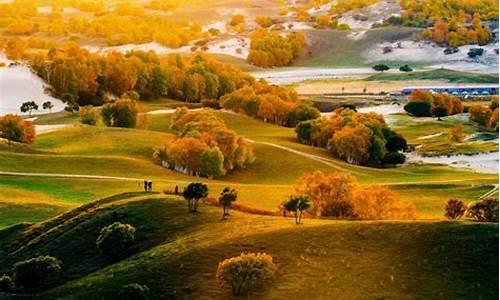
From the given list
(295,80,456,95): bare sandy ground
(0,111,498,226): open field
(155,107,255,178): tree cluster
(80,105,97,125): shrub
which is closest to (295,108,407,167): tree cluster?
(0,111,498,226): open field

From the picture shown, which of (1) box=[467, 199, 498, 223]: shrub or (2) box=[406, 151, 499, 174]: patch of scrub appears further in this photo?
(2) box=[406, 151, 499, 174]: patch of scrub

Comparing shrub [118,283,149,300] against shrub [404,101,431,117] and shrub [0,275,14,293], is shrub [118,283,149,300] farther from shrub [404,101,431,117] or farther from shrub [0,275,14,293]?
shrub [404,101,431,117]

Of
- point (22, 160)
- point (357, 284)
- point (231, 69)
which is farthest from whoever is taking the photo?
point (231, 69)

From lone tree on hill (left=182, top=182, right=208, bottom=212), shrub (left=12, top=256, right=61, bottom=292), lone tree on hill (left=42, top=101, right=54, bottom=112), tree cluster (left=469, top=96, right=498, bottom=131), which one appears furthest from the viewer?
lone tree on hill (left=42, top=101, right=54, bottom=112)

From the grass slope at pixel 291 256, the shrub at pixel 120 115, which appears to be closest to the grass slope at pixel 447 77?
the shrub at pixel 120 115

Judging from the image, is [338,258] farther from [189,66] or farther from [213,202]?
[189,66]

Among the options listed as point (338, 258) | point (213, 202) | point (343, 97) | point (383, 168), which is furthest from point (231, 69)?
point (338, 258)

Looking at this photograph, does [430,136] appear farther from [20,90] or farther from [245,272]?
[245,272]
